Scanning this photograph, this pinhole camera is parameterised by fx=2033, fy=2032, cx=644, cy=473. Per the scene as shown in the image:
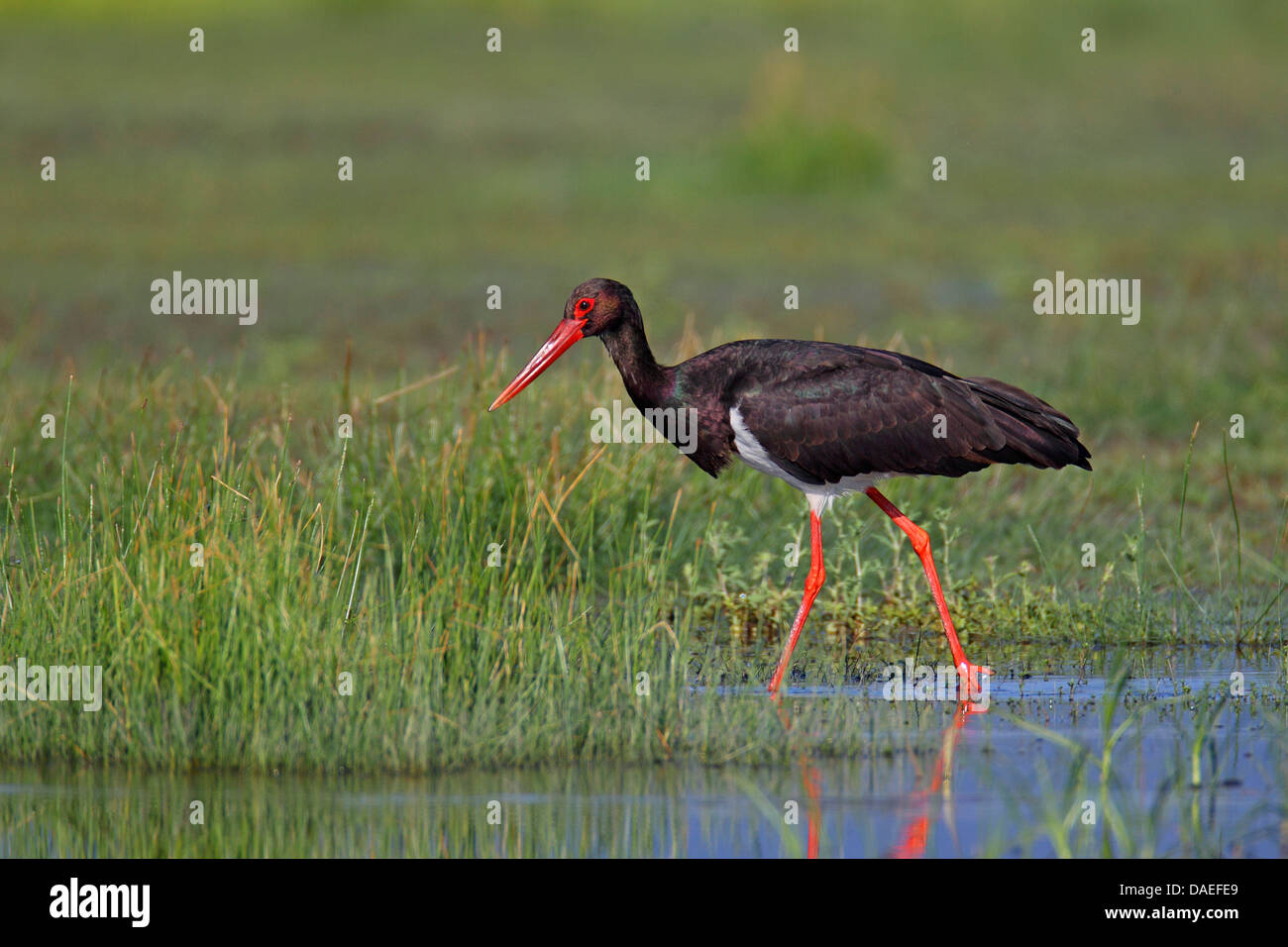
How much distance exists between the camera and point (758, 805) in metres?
6.21

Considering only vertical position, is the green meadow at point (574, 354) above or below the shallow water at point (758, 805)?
above

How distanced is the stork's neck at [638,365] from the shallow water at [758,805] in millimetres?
2201

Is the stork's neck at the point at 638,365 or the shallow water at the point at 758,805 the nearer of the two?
the shallow water at the point at 758,805

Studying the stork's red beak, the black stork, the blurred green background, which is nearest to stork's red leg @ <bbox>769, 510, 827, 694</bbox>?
the black stork

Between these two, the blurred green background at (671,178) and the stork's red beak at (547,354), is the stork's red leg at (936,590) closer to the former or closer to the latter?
the blurred green background at (671,178)

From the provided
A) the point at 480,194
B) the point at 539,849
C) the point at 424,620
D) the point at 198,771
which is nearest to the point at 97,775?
the point at 198,771

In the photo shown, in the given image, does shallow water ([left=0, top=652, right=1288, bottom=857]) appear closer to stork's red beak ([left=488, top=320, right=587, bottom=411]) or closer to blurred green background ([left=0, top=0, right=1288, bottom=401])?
stork's red beak ([left=488, top=320, right=587, bottom=411])

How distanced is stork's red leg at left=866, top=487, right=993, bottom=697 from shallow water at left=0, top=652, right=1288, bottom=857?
86 cm

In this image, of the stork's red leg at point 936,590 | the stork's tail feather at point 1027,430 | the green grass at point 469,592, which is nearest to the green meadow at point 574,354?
the green grass at point 469,592

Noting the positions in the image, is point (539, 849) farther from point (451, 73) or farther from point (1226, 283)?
point (451, 73)

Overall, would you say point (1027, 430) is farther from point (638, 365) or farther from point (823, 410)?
point (638, 365)

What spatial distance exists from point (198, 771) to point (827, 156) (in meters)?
18.6

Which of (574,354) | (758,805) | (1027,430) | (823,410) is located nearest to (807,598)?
(823,410)

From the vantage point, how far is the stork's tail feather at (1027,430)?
28.3 ft
